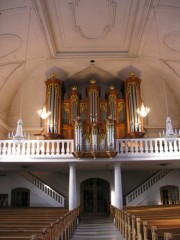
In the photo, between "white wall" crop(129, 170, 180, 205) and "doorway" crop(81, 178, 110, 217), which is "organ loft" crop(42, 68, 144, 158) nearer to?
"white wall" crop(129, 170, 180, 205)

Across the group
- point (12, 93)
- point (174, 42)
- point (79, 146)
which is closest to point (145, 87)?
point (174, 42)

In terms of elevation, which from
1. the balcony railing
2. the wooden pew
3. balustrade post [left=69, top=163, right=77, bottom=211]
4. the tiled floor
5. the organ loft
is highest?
the organ loft

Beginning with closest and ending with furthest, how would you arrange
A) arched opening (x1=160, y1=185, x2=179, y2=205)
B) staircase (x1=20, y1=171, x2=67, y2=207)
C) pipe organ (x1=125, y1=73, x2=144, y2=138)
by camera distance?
1. pipe organ (x1=125, y1=73, x2=144, y2=138)
2. staircase (x1=20, y1=171, x2=67, y2=207)
3. arched opening (x1=160, y1=185, x2=179, y2=205)

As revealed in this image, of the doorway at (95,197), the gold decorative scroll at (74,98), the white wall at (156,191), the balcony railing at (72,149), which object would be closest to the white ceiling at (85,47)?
the gold decorative scroll at (74,98)

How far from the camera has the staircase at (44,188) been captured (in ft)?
50.5

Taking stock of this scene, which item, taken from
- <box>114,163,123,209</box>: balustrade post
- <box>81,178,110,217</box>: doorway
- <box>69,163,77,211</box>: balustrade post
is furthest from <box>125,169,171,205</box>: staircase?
<box>69,163,77,211</box>: balustrade post

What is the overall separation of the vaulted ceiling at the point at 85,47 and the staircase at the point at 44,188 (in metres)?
3.02

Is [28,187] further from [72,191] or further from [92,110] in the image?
[92,110]

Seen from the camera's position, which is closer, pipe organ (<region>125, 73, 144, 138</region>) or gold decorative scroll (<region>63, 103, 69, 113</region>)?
pipe organ (<region>125, 73, 144, 138</region>)

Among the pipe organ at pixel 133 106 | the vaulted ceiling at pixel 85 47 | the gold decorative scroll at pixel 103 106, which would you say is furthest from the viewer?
the gold decorative scroll at pixel 103 106

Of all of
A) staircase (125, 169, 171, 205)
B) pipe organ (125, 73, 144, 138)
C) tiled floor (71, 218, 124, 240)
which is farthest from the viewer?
staircase (125, 169, 171, 205)

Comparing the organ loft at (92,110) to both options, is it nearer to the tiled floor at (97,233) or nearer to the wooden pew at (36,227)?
the tiled floor at (97,233)

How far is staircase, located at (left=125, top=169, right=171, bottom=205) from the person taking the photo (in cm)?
1591

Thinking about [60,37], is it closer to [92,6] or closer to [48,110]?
[92,6]
